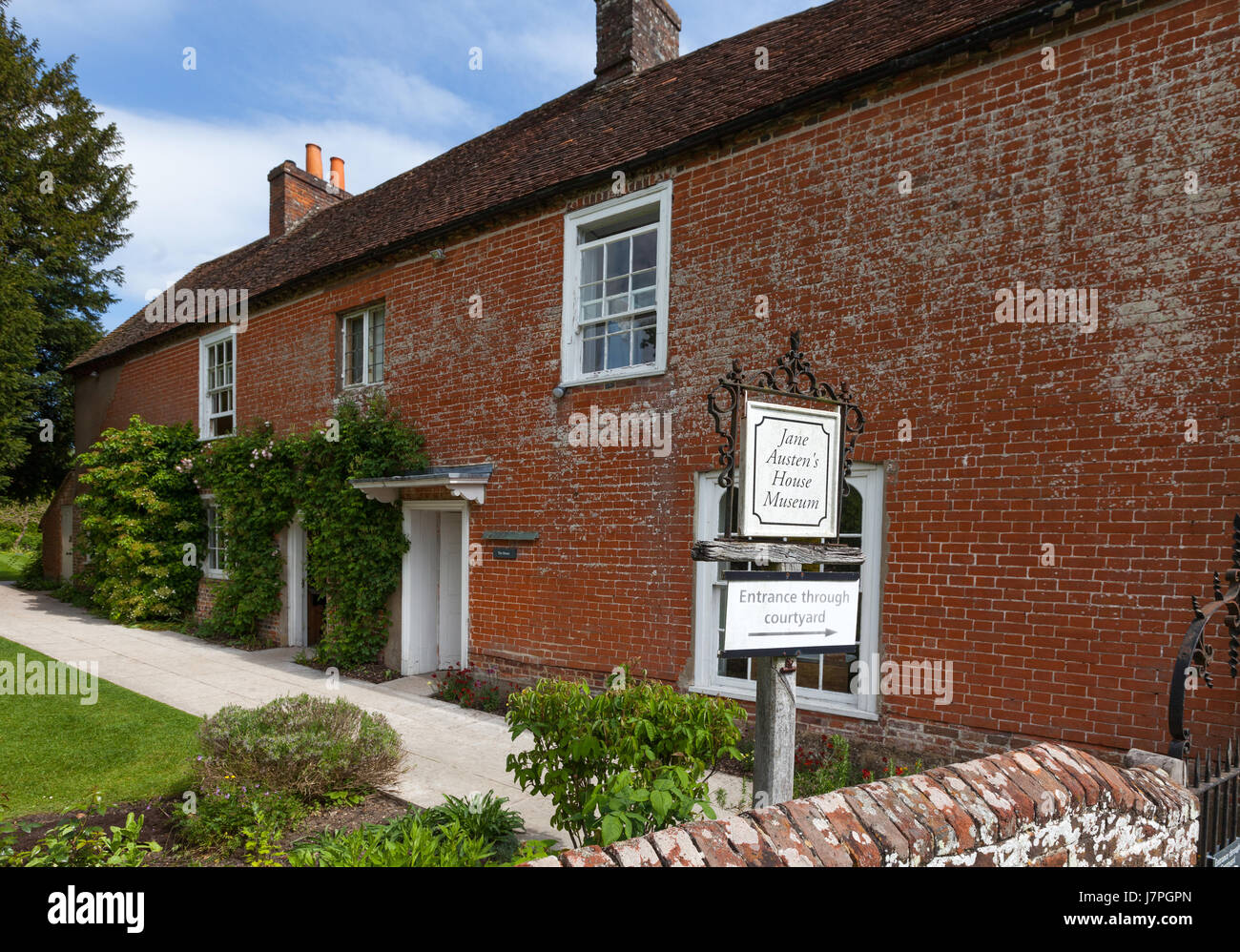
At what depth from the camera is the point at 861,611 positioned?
6.27 meters

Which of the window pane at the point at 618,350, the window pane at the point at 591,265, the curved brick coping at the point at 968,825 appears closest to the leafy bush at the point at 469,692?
the window pane at the point at 618,350

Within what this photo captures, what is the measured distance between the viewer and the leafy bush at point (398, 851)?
11.1 ft

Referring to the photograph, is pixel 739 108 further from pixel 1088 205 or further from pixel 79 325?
pixel 79 325

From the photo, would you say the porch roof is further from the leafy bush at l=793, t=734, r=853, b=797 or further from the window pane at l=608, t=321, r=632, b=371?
the leafy bush at l=793, t=734, r=853, b=797

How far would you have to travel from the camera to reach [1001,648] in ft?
18.1

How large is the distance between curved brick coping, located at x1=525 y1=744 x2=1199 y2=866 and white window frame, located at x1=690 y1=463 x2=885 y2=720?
113 inches

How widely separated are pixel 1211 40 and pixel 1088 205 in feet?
3.90

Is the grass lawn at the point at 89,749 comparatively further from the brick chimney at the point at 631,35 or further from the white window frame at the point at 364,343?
the brick chimney at the point at 631,35

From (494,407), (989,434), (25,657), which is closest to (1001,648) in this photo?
(989,434)

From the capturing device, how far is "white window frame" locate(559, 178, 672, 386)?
25.1 feet

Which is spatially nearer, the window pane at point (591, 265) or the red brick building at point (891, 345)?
the red brick building at point (891, 345)

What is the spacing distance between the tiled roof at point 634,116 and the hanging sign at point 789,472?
4.47 metres

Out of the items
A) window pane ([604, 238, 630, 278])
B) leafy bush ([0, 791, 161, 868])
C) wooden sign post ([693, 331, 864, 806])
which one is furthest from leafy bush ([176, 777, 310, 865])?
window pane ([604, 238, 630, 278])

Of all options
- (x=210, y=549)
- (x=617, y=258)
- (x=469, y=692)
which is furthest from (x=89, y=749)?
(x=210, y=549)
